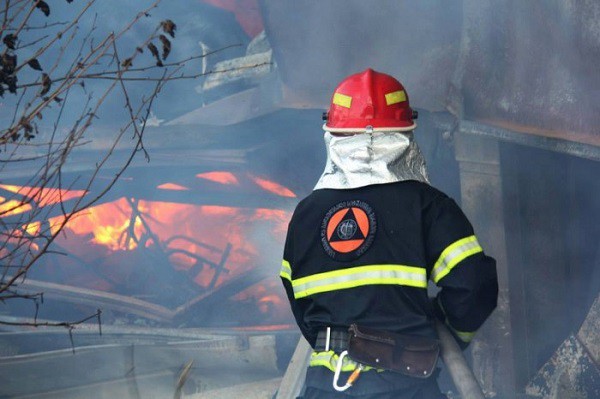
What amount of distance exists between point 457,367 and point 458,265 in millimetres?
419

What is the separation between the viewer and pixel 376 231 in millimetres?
3201

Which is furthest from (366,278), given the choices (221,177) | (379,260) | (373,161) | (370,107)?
(221,177)

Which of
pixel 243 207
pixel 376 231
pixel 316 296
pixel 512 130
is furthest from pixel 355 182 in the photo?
pixel 243 207

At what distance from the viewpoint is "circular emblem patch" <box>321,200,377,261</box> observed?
321cm

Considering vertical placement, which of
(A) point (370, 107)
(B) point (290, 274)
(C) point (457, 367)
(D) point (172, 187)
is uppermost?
(A) point (370, 107)

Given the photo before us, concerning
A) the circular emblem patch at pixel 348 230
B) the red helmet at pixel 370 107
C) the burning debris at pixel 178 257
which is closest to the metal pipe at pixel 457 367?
the circular emblem patch at pixel 348 230

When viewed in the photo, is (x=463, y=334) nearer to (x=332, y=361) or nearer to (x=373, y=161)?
(x=332, y=361)

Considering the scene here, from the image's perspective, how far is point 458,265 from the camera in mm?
3094

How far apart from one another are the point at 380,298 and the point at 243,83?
17.1 ft

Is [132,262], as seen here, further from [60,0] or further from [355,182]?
[355,182]

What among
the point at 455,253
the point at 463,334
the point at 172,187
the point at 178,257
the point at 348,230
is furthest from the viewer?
the point at 172,187

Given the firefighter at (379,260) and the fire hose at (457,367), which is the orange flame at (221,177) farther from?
the fire hose at (457,367)

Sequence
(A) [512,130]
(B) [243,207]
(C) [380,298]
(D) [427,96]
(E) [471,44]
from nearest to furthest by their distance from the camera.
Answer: (C) [380,298]
(A) [512,130]
(E) [471,44]
(D) [427,96]
(B) [243,207]

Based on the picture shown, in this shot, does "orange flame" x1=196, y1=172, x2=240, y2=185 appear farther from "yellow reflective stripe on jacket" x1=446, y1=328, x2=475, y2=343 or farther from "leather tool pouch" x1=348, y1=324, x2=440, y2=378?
Answer: "leather tool pouch" x1=348, y1=324, x2=440, y2=378
